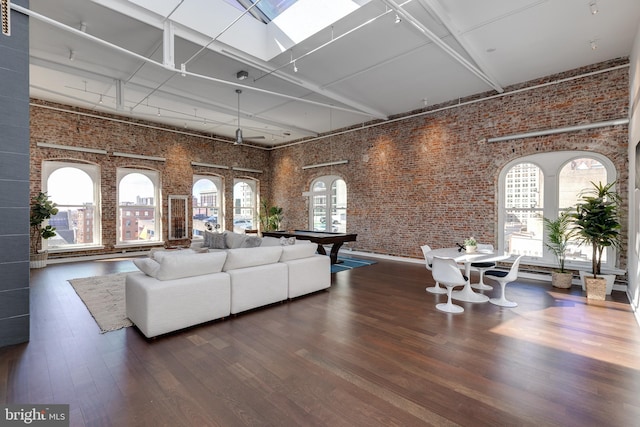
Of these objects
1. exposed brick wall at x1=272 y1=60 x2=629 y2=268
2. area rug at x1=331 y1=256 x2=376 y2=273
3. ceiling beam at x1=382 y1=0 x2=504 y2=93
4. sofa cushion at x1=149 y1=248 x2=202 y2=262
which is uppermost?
ceiling beam at x1=382 y1=0 x2=504 y2=93

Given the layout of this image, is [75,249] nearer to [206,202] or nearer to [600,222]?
[206,202]

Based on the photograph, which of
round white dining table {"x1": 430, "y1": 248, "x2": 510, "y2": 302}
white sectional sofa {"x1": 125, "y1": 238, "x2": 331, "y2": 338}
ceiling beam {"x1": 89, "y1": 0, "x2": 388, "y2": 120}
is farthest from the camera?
round white dining table {"x1": 430, "y1": 248, "x2": 510, "y2": 302}

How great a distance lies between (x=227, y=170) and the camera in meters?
10.8

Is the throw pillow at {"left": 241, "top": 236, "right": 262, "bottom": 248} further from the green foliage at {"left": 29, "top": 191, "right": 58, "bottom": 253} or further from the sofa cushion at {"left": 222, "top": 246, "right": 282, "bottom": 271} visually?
the green foliage at {"left": 29, "top": 191, "right": 58, "bottom": 253}

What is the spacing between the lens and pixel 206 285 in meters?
3.56

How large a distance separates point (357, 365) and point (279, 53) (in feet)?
15.4

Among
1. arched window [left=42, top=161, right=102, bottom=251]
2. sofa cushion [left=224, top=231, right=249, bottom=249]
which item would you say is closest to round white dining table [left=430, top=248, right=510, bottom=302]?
sofa cushion [left=224, top=231, right=249, bottom=249]

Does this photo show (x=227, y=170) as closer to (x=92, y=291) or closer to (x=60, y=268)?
(x=60, y=268)

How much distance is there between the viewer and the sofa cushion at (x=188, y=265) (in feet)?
11.0

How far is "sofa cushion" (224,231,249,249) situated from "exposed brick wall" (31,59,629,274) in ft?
12.9

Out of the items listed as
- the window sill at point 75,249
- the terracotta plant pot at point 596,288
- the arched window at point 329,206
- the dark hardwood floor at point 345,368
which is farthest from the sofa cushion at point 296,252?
→ the window sill at point 75,249
